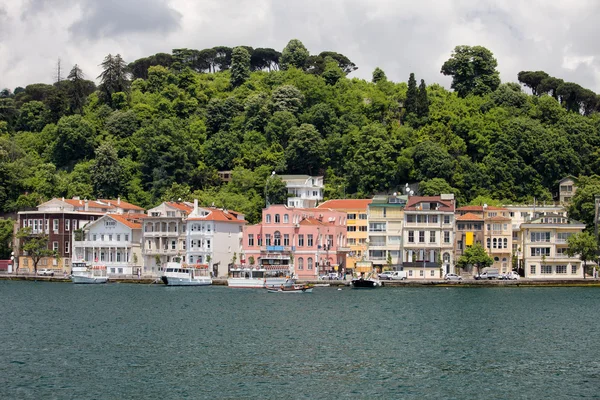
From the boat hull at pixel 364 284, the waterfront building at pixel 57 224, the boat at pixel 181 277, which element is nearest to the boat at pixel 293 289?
the boat hull at pixel 364 284

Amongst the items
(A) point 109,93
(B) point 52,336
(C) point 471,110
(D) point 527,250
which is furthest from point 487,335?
(A) point 109,93

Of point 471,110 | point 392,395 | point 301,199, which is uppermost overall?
point 471,110

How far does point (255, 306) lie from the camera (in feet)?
224

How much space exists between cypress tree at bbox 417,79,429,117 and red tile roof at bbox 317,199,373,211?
2012 cm

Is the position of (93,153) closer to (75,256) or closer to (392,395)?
(75,256)

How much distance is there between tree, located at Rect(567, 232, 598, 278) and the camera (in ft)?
285

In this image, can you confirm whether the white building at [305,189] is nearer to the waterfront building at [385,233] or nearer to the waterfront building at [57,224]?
the waterfront building at [385,233]

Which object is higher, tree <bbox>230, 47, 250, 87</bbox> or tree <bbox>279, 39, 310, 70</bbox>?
tree <bbox>279, 39, 310, 70</bbox>

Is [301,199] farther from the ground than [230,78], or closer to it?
closer to it

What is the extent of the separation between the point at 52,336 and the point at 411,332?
18882mm

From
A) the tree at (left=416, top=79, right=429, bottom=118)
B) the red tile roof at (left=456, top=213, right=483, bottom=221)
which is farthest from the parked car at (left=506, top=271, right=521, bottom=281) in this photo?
the tree at (left=416, top=79, right=429, bottom=118)

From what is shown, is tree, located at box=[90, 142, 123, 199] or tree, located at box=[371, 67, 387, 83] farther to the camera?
tree, located at box=[371, 67, 387, 83]

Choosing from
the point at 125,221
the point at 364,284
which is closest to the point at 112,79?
the point at 125,221

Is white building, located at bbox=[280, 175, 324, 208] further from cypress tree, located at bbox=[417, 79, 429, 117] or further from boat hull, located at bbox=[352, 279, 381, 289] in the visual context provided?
boat hull, located at bbox=[352, 279, 381, 289]
